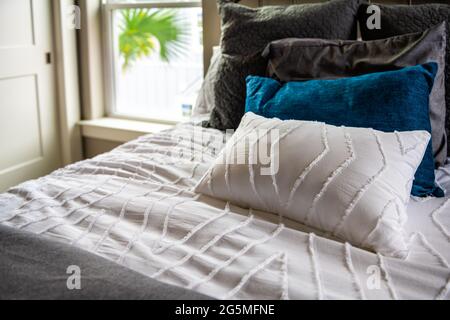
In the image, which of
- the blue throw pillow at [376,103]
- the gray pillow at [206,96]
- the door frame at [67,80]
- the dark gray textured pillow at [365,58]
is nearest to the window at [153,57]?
the door frame at [67,80]

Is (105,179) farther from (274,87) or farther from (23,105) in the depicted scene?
(23,105)

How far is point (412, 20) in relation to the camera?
1675 mm

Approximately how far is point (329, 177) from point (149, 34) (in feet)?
7.24

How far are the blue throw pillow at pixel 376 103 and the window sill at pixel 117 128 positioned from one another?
1.52 m

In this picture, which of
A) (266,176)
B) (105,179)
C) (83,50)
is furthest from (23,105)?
(266,176)

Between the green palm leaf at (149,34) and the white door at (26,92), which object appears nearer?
the white door at (26,92)

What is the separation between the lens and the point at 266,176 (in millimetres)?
1152

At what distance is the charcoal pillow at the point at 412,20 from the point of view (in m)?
1.61

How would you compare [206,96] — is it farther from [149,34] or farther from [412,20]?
[149,34]

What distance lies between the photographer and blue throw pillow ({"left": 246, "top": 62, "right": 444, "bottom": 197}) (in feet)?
4.41

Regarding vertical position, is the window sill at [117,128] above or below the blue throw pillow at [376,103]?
below

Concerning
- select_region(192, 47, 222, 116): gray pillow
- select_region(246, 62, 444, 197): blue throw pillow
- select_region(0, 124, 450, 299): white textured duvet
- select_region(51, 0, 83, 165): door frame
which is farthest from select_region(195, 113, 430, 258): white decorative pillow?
select_region(51, 0, 83, 165): door frame

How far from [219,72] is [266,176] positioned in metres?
0.84

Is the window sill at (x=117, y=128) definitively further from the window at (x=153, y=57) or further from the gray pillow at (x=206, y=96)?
the gray pillow at (x=206, y=96)
